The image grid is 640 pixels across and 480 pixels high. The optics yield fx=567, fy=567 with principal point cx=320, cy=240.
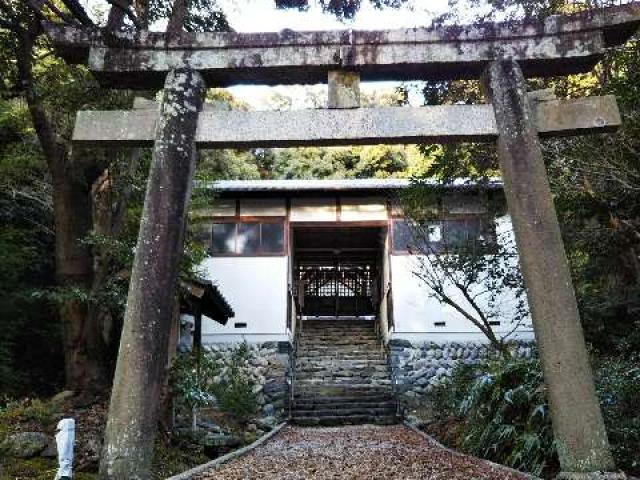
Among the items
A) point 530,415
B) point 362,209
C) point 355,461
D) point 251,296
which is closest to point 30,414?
point 355,461

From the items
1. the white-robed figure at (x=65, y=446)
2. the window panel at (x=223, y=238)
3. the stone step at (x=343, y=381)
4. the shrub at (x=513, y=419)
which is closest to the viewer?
the white-robed figure at (x=65, y=446)

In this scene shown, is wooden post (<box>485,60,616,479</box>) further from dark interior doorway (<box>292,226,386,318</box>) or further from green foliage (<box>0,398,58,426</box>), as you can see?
dark interior doorway (<box>292,226,386,318</box>)

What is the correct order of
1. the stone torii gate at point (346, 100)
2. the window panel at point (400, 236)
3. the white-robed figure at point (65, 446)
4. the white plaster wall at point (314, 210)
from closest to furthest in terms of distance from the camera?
the white-robed figure at point (65, 446), the stone torii gate at point (346, 100), the window panel at point (400, 236), the white plaster wall at point (314, 210)

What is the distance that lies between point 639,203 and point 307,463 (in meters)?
6.03

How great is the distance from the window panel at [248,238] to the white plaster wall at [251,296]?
0.24 meters

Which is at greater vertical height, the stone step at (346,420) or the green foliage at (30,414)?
the green foliage at (30,414)

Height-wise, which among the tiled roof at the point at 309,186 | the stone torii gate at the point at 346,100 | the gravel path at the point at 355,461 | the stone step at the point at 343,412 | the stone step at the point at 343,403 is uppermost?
the tiled roof at the point at 309,186

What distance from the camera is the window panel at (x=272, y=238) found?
15742 mm

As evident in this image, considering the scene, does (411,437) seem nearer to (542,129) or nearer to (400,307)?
(400,307)

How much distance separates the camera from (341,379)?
14422 millimetres

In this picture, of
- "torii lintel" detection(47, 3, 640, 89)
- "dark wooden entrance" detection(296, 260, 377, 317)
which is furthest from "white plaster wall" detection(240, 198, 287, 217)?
"torii lintel" detection(47, 3, 640, 89)

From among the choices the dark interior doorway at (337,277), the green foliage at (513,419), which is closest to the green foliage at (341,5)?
the green foliage at (513,419)

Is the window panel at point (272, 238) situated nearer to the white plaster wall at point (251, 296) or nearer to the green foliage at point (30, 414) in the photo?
the white plaster wall at point (251, 296)

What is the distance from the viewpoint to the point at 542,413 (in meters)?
5.99
